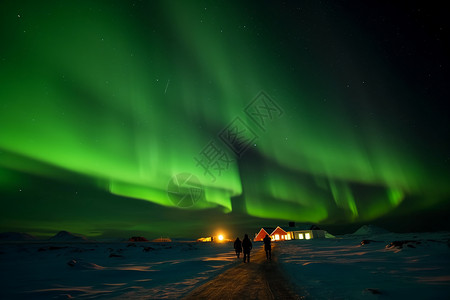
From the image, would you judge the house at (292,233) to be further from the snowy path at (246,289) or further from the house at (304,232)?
the snowy path at (246,289)

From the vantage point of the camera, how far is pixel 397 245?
2442 centimetres

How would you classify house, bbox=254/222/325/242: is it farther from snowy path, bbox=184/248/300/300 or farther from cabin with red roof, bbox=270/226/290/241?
snowy path, bbox=184/248/300/300

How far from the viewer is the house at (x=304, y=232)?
71875 millimetres

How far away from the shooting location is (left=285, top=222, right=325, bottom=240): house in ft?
236

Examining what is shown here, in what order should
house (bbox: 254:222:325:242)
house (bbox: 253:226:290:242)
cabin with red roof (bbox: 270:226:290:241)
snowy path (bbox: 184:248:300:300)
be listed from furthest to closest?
house (bbox: 253:226:290:242) → cabin with red roof (bbox: 270:226:290:241) → house (bbox: 254:222:325:242) → snowy path (bbox: 184:248:300:300)

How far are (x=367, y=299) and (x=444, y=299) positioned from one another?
1.73 meters

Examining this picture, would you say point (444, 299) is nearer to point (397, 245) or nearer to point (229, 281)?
point (229, 281)

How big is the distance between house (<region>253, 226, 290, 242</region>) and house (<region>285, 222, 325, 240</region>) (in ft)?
4.75

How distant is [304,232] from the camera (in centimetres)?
7256

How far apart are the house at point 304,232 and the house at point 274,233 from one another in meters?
1.45

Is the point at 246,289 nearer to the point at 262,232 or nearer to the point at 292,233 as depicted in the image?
the point at 292,233

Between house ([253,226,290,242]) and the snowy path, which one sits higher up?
house ([253,226,290,242])

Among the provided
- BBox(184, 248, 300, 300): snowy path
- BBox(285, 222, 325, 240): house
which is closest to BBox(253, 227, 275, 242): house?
BBox(285, 222, 325, 240): house

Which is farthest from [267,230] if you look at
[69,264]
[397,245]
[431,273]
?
[431,273]
